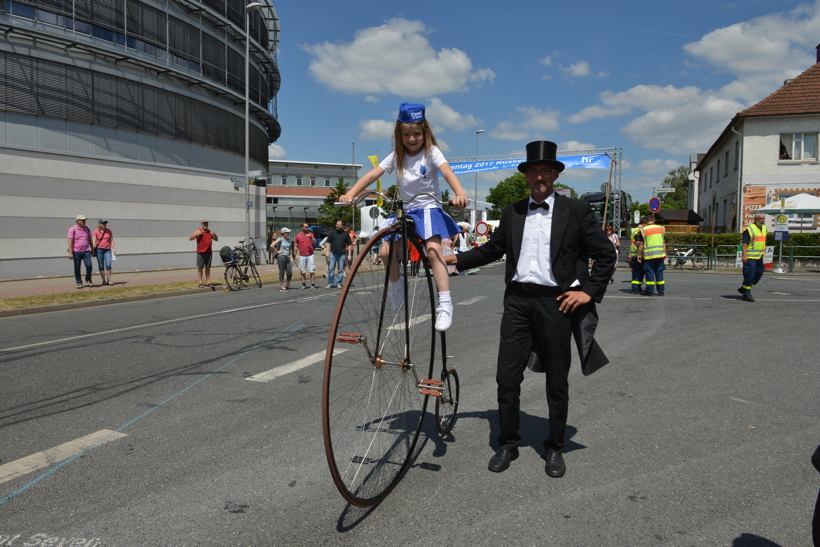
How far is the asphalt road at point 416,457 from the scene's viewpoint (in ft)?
9.41

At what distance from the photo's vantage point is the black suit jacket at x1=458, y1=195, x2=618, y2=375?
140 inches

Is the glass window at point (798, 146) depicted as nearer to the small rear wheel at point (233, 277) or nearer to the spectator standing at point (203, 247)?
the small rear wheel at point (233, 277)

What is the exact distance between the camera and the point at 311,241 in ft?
57.1

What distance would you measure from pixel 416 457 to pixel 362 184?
5.96 ft

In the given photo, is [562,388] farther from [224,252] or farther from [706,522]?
[224,252]

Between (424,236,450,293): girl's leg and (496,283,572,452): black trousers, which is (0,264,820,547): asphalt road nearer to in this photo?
(496,283,572,452): black trousers

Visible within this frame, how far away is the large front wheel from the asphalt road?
167mm

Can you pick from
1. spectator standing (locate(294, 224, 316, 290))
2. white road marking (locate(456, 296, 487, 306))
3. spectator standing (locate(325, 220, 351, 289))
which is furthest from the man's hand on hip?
spectator standing (locate(294, 224, 316, 290))

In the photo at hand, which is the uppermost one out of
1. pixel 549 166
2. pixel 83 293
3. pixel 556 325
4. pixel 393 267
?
pixel 549 166

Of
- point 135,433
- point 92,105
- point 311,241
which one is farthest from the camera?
point 92,105

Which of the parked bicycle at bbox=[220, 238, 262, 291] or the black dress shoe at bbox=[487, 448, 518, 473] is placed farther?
the parked bicycle at bbox=[220, 238, 262, 291]

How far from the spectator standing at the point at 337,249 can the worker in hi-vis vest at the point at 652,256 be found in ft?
26.0

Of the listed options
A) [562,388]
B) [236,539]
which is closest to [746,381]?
[562,388]

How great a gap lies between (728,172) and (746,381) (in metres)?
36.1
